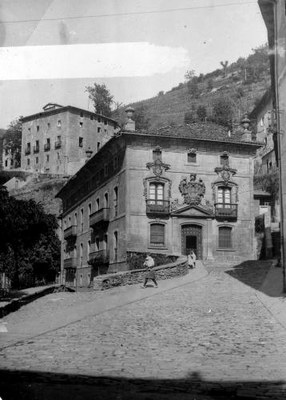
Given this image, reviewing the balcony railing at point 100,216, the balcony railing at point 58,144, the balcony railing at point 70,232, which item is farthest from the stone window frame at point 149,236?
the balcony railing at point 58,144

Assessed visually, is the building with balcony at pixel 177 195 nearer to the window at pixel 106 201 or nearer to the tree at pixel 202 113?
the window at pixel 106 201

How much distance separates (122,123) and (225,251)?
29.8 feet

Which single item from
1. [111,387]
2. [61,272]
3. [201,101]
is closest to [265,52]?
[111,387]

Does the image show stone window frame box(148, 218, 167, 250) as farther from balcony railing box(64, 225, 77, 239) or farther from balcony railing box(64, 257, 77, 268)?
balcony railing box(64, 225, 77, 239)

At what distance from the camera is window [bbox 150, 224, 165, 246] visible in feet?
82.1

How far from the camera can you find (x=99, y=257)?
26.2m

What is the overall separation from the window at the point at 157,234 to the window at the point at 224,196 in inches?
140

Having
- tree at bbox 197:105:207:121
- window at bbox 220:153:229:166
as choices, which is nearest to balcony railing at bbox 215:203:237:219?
window at bbox 220:153:229:166

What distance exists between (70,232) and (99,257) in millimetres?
8505

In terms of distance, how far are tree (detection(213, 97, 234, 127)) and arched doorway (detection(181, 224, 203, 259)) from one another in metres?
14.1

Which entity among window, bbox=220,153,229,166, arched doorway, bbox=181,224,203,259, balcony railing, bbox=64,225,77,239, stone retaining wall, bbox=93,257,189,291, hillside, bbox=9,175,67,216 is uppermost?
hillside, bbox=9,175,67,216

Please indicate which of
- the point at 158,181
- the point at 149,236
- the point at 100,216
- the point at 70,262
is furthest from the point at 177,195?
the point at 70,262

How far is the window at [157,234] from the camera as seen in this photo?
25.0 m

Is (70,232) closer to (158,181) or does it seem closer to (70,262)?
(70,262)
